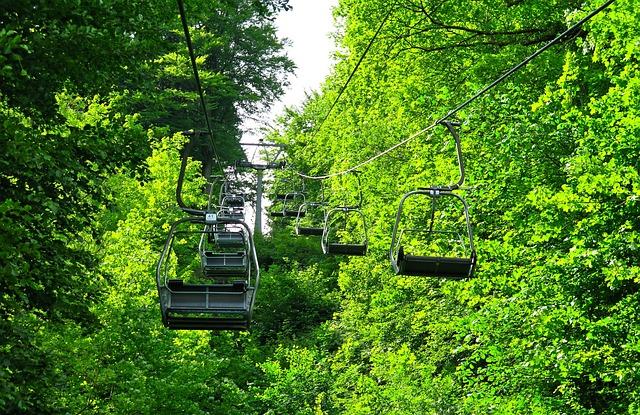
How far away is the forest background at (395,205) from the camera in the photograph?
14992 millimetres

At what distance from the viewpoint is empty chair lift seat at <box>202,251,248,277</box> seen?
974 inches

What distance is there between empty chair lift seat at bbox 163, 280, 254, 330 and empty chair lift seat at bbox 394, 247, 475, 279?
6.76 feet

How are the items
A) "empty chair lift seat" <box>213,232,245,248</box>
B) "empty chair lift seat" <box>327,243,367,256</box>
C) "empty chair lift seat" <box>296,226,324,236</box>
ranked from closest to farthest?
"empty chair lift seat" <box>327,243,367,256</box>, "empty chair lift seat" <box>296,226,324,236</box>, "empty chair lift seat" <box>213,232,245,248</box>

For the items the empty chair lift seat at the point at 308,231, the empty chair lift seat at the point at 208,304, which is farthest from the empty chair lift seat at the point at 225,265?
the empty chair lift seat at the point at 208,304

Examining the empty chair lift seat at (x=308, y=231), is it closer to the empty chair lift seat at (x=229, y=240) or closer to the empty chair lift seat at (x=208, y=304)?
the empty chair lift seat at (x=229, y=240)

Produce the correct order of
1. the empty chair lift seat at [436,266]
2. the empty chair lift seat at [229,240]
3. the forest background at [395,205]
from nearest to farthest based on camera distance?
1. the empty chair lift seat at [436,266]
2. the forest background at [395,205]
3. the empty chair lift seat at [229,240]

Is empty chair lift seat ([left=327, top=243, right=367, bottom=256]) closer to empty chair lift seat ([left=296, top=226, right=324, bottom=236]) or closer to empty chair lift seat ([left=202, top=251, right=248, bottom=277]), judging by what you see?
empty chair lift seat ([left=202, top=251, right=248, bottom=277])

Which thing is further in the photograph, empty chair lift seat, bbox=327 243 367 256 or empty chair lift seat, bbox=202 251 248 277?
empty chair lift seat, bbox=202 251 248 277

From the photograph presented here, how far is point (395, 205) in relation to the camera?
102 feet

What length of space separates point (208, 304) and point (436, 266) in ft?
10.0

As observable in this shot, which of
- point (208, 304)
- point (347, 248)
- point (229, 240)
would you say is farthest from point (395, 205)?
point (208, 304)

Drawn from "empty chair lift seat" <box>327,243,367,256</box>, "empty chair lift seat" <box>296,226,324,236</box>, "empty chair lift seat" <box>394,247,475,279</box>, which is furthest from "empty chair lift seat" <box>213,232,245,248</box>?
"empty chair lift seat" <box>394,247,475,279</box>

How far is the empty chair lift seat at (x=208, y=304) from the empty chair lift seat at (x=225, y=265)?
1117 centimetres

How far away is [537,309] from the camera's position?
750 inches
